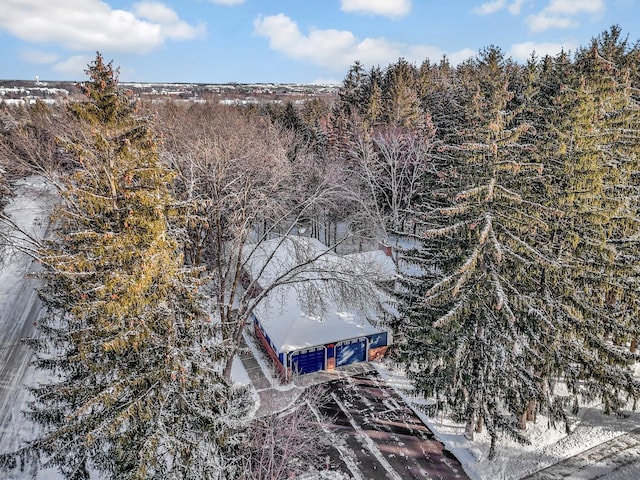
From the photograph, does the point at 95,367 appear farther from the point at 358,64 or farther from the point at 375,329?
the point at 358,64

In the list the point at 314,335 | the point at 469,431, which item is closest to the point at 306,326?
the point at 314,335

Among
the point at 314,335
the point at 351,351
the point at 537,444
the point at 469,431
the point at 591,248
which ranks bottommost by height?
the point at 537,444

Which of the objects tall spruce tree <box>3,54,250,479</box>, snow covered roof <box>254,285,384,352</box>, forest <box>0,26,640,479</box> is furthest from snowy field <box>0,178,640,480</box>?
tall spruce tree <box>3,54,250,479</box>

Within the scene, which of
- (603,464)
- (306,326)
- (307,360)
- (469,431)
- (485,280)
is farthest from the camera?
(306,326)

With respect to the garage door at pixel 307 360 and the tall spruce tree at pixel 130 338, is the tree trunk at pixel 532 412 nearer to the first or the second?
the garage door at pixel 307 360

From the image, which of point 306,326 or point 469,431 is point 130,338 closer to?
point 306,326

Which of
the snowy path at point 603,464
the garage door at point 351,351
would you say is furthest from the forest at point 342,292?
the garage door at point 351,351

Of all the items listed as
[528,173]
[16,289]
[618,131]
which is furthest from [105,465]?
[16,289]
